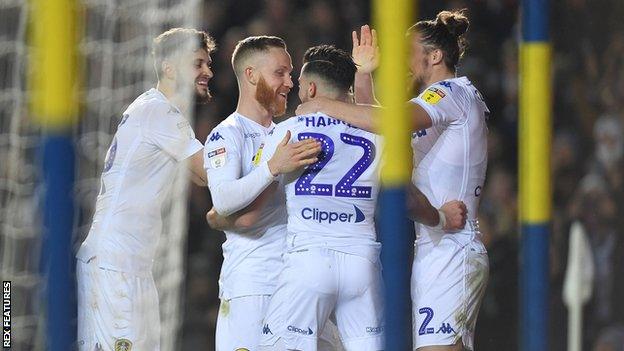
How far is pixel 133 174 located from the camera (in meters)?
4.63

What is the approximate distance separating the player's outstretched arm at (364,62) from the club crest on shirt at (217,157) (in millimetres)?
535

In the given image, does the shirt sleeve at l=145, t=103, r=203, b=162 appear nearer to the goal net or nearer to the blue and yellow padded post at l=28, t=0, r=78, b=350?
the goal net

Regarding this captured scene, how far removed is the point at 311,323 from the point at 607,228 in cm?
270

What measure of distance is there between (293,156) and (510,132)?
276cm

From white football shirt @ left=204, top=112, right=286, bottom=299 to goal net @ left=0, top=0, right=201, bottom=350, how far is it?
681 millimetres

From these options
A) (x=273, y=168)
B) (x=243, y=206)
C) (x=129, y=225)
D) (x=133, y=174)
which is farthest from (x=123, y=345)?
(x=273, y=168)

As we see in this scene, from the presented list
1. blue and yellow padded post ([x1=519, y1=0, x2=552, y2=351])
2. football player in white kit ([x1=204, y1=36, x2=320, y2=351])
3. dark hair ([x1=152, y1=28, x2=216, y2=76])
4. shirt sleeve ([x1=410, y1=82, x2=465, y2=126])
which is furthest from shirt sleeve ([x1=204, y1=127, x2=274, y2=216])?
blue and yellow padded post ([x1=519, y1=0, x2=552, y2=351])

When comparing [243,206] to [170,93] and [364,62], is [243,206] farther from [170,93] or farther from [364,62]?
[170,93]

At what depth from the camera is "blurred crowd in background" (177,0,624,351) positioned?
6.39 m

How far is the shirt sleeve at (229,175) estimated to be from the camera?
4168 millimetres

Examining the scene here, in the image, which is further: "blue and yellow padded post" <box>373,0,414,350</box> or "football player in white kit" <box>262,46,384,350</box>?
"football player in white kit" <box>262,46,384,350</box>

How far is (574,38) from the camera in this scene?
665 centimetres

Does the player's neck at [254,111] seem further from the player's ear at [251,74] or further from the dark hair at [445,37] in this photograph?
the dark hair at [445,37]

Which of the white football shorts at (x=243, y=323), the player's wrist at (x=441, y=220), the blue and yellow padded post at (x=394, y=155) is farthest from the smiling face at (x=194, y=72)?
the blue and yellow padded post at (x=394, y=155)
